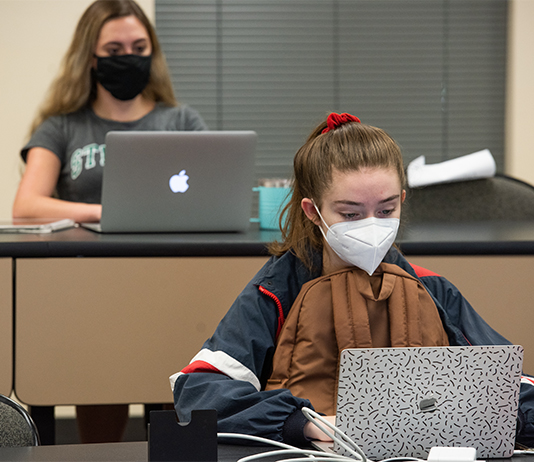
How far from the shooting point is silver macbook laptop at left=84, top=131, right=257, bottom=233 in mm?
1416

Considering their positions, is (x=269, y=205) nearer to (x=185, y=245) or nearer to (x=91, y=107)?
(x=185, y=245)

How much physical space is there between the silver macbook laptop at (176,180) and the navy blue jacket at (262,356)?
20.3 inches

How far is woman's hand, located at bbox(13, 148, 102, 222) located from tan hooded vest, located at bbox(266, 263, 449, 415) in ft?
3.29

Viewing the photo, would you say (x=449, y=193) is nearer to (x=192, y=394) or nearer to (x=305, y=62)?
(x=305, y=62)

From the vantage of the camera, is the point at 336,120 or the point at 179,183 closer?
the point at 336,120

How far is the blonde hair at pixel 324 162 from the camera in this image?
93cm

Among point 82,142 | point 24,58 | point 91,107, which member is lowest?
point 82,142

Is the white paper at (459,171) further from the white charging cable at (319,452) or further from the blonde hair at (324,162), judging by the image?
the white charging cable at (319,452)

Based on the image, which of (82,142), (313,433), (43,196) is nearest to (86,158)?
(82,142)

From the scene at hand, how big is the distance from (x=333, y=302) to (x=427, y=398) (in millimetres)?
263

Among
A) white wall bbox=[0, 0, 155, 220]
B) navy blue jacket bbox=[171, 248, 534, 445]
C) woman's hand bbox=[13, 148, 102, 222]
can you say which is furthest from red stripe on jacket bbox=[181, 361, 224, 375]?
white wall bbox=[0, 0, 155, 220]

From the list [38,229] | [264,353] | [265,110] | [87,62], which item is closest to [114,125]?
[87,62]

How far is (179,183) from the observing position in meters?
1.45

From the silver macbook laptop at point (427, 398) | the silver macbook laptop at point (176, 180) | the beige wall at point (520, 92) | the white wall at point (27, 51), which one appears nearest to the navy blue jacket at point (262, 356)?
the silver macbook laptop at point (427, 398)
